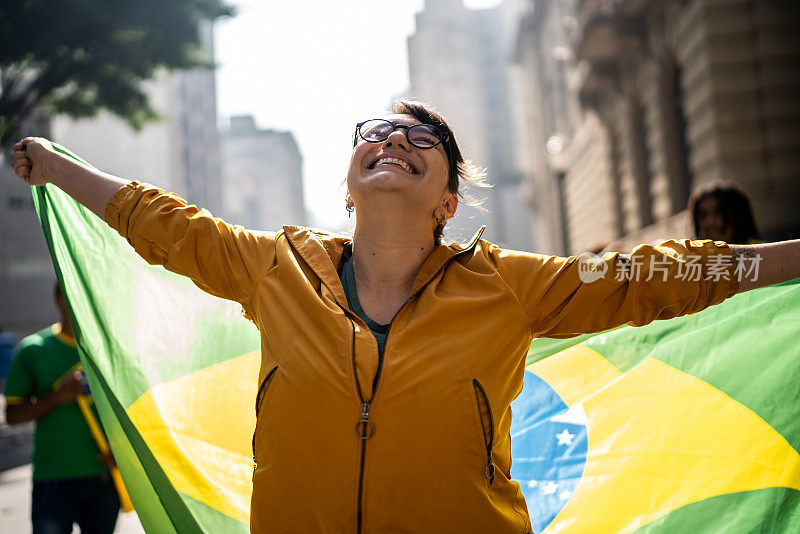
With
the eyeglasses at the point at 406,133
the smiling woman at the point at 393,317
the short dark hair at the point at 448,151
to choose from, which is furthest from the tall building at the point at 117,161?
the smiling woman at the point at 393,317

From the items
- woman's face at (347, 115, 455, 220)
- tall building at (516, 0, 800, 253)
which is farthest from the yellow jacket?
tall building at (516, 0, 800, 253)

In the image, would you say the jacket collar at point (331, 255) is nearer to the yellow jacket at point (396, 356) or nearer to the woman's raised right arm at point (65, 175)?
the yellow jacket at point (396, 356)

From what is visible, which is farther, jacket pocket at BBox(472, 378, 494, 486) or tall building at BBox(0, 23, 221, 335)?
tall building at BBox(0, 23, 221, 335)

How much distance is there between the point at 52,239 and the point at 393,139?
5.05 feet

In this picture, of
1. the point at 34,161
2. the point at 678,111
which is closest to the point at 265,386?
the point at 34,161

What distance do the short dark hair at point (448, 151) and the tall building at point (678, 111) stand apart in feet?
10.0

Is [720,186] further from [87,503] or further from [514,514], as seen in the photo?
[87,503]

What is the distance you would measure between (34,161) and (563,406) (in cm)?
212

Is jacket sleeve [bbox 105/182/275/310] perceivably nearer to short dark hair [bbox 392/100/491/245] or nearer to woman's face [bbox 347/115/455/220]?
woman's face [bbox 347/115/455/220]

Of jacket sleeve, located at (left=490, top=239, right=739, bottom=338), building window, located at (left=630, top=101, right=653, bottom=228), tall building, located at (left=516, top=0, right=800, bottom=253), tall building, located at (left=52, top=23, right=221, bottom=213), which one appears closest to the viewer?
jacket sleeve, located at (left=490, top=239, right=739, bottom=338)

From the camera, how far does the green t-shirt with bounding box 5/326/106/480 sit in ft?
11.5

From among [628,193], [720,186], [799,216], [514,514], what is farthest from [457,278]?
[628,193]

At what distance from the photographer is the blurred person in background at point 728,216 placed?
4.59 m

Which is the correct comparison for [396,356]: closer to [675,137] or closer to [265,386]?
[265,386]
